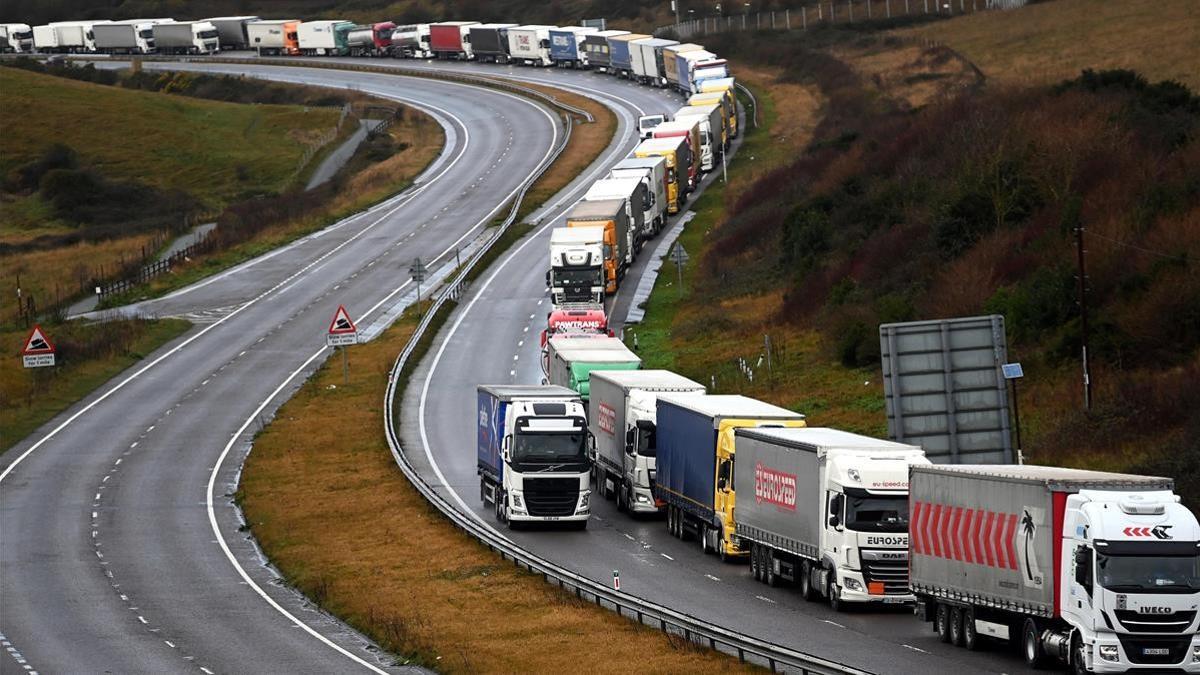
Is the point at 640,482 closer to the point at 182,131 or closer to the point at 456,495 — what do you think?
the point at 456,495

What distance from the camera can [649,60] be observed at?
151 meters

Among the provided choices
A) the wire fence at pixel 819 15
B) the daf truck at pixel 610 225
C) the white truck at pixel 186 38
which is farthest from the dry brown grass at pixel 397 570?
the white truck at pixel 186 38

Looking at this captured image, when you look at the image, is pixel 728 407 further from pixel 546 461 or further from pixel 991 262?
pixel 991 262

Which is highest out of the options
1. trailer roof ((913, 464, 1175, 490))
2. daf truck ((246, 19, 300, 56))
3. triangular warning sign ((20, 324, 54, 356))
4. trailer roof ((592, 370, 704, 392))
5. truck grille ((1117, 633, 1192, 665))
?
daf truck ((246, 19, 300, 56))

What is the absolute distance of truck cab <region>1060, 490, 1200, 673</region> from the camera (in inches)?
1054

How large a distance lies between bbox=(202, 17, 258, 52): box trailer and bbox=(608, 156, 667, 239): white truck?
107 meters

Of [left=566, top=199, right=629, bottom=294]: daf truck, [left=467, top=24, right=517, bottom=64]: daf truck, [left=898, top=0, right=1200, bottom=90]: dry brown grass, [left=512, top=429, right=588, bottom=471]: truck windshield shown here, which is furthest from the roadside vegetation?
[left=467, top=24, right=517, bottom=64]: daf truck

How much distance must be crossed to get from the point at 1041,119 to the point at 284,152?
3435 inches

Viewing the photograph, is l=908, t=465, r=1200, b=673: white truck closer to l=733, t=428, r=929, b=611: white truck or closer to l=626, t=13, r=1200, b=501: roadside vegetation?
l=733, t=428, r=929, b=611: white truck

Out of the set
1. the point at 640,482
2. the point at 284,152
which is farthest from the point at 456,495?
the point at 284,152

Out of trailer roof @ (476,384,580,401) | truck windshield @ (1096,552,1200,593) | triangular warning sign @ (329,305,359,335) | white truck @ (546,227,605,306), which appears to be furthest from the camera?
white truck @ (546,227,605,306)

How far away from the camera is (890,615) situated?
3481 cm

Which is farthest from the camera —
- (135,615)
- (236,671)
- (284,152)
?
(284,152)

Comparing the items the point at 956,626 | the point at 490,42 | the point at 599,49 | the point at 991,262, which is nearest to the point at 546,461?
the point at 956,626
